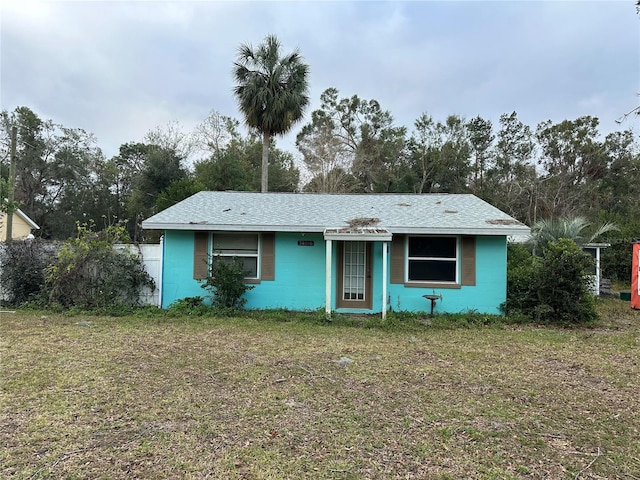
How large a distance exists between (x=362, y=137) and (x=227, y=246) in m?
23.4

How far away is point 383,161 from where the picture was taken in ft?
97.9

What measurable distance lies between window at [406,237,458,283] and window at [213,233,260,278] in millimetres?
3823

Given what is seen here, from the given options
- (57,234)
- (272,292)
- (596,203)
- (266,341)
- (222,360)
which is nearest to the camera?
(222,360)

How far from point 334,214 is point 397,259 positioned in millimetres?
2077

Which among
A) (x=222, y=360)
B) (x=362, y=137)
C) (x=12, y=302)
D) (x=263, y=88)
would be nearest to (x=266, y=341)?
(x=222, y=360)

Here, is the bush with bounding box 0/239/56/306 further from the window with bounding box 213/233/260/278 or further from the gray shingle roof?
the window with bounding box 213/233/260/278

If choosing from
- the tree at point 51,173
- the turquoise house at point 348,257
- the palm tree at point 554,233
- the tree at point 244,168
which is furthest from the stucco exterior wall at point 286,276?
the tree at point 51,173

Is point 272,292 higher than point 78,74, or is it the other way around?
point 78,74

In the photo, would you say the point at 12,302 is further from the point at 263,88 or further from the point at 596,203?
the point at 596,203

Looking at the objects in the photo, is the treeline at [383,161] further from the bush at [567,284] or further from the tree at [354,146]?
the bush at [567,284]

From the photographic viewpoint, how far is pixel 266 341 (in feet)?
22.1

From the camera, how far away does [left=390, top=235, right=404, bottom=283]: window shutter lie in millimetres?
9344

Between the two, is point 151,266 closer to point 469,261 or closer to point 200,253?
point 200,253

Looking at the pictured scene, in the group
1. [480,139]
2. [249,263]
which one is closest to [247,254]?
[249,263]
